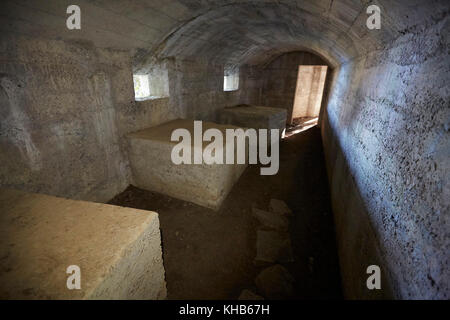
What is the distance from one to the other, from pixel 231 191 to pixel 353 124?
2.93 meters

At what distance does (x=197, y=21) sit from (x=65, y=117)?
11.4ft

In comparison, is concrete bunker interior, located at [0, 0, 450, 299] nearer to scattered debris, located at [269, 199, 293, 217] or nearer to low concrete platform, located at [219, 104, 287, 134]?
scattered debris, located at [269, 199, 293, 217]

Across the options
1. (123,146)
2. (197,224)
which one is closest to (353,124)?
(197,224)

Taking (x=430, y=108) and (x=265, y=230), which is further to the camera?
(x=265, y=230)

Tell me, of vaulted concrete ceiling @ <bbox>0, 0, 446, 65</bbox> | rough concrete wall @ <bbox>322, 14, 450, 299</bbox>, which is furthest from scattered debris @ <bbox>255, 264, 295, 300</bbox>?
vaulted concrete ceiling @ <bbox>0, 0, 446, 65</bbox>

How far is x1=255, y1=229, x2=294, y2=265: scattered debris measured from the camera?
339 centimetres

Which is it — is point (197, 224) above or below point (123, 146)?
below

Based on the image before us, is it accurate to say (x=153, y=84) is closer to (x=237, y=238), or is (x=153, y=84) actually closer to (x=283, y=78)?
(x=237, y=238)

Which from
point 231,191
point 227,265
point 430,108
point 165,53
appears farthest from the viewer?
point 165,53

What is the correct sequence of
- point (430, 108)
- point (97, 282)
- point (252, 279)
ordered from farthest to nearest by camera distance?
point (252, 279), point (430, 108), point (97, 282)

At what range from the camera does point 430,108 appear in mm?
1557

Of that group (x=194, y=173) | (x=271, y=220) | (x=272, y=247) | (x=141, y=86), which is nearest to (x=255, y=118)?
(x=141, y=86)
